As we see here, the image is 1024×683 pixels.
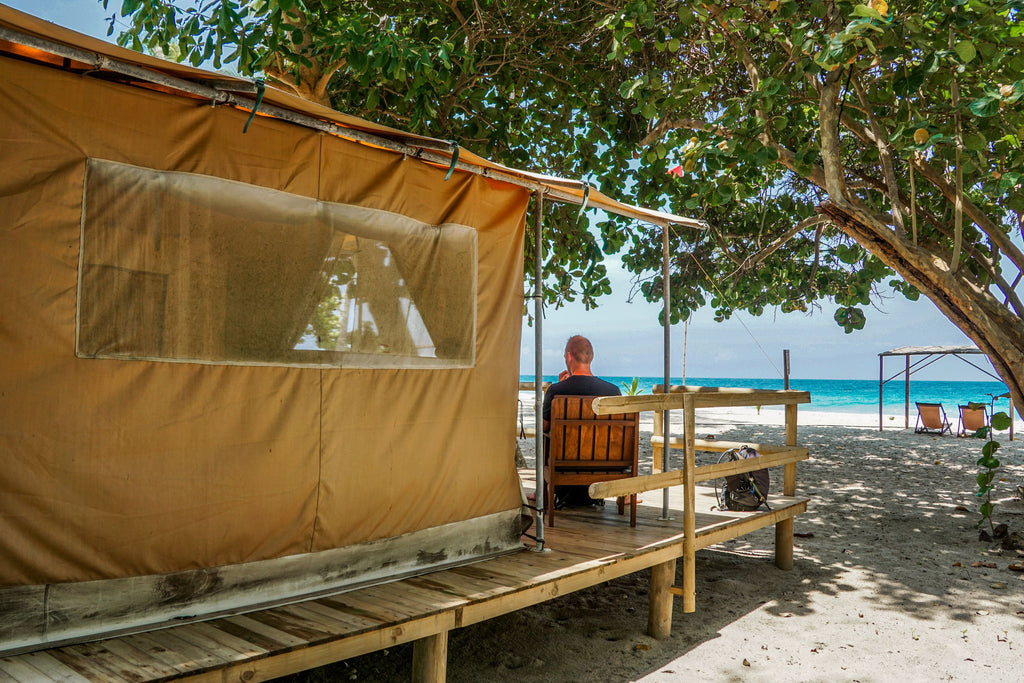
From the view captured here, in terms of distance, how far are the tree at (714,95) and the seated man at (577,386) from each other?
1775 millimetres

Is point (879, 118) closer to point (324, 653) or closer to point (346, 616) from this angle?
point (346, 616)

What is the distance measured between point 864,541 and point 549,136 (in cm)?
516

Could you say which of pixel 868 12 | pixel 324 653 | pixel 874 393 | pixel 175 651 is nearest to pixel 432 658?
pixel 324 653

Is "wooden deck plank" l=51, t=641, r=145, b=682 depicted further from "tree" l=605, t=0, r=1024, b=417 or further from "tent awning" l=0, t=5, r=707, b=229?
"tree" l=605, t=0, r=1024, b=417

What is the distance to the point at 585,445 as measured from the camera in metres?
4.98

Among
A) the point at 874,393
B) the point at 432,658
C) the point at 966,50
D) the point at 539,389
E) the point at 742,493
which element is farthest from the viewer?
the point at 874,393

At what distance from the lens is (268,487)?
3252 mm

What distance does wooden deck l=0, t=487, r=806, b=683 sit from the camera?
2479mm

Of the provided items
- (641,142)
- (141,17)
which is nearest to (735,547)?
(641,142)

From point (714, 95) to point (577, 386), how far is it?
5190 millimetres

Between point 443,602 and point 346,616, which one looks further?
point 443,602

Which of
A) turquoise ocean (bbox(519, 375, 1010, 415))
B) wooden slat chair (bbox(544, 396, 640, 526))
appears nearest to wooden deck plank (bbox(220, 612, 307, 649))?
wooden slat chair (bbox(544, 396, 640, 526))

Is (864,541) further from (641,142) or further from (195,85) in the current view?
(195,85)

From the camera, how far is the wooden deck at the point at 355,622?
97.6 inches
